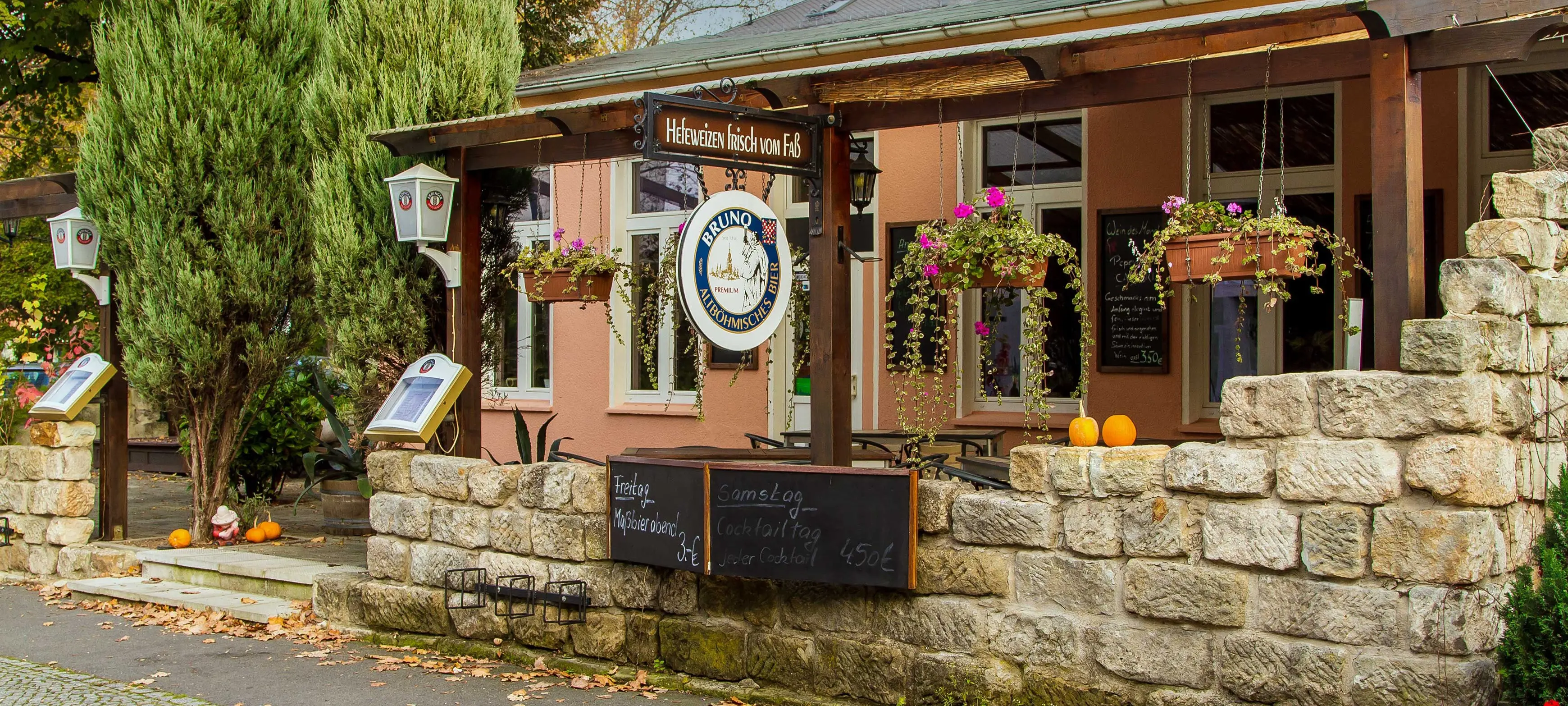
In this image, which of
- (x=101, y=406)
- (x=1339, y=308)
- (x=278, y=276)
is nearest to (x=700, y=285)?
(x=1339, y=308)

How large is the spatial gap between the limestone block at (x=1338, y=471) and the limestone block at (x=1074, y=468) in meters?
0.68

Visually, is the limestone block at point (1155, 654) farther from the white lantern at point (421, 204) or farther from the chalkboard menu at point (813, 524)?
the white lantern at point (421, 204)

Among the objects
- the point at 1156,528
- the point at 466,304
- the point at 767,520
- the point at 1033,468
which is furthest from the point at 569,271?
the point at 1156,528

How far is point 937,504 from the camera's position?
5363 mm

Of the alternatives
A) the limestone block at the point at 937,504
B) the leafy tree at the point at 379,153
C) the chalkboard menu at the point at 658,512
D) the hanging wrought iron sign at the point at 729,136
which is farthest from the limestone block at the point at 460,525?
the limestone block at the point at 937,504

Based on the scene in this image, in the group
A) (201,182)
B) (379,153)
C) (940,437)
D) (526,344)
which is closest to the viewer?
(940,437)

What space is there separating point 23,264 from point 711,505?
519 inches

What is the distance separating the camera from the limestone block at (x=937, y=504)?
5.36 m

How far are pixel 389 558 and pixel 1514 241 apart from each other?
5561 mm

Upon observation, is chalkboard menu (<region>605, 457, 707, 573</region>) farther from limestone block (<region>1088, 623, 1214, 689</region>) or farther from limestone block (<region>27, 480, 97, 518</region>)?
limestone block (<region>27, 480, 97, 518</region>)

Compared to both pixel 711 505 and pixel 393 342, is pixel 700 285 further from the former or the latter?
pixel 393 342

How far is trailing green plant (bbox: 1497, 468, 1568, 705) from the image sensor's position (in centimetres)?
416

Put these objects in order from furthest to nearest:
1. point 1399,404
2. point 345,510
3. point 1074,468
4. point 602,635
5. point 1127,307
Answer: point 345,510 → point 1127,307 → point 602,635 → point 1074,468 → point 1399,404

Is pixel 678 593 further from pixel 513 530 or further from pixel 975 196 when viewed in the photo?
pixel 975 196
